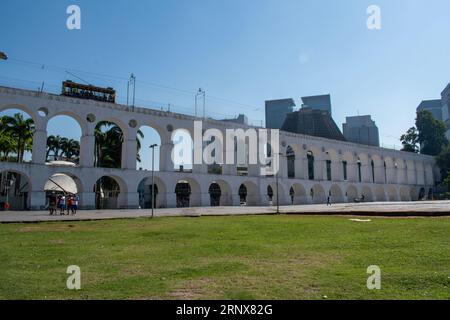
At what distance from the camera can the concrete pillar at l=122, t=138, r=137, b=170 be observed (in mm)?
36438

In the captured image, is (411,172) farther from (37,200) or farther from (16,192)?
(16,192)

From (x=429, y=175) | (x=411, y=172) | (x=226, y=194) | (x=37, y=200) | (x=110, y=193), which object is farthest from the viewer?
(x=429, y=175)

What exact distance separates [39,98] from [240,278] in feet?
101

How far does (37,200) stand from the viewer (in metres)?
30.5

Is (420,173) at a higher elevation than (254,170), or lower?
higher

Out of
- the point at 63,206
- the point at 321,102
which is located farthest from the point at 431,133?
the point at 63,206

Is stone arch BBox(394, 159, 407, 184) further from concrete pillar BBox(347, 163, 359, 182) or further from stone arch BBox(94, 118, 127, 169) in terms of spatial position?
stone arch BBox(94, 118, 127, 169)

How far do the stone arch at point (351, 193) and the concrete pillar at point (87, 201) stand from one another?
40.4 metres

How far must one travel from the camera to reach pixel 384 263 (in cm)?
716

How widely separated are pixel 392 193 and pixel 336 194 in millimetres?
15873

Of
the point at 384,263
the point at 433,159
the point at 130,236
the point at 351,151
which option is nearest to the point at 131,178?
the point at 130,236

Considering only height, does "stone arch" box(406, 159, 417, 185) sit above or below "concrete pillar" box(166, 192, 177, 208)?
above

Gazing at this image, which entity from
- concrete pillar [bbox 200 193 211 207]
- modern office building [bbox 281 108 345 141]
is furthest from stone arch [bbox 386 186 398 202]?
concrete pillar [bbox 200 193 211 207]
